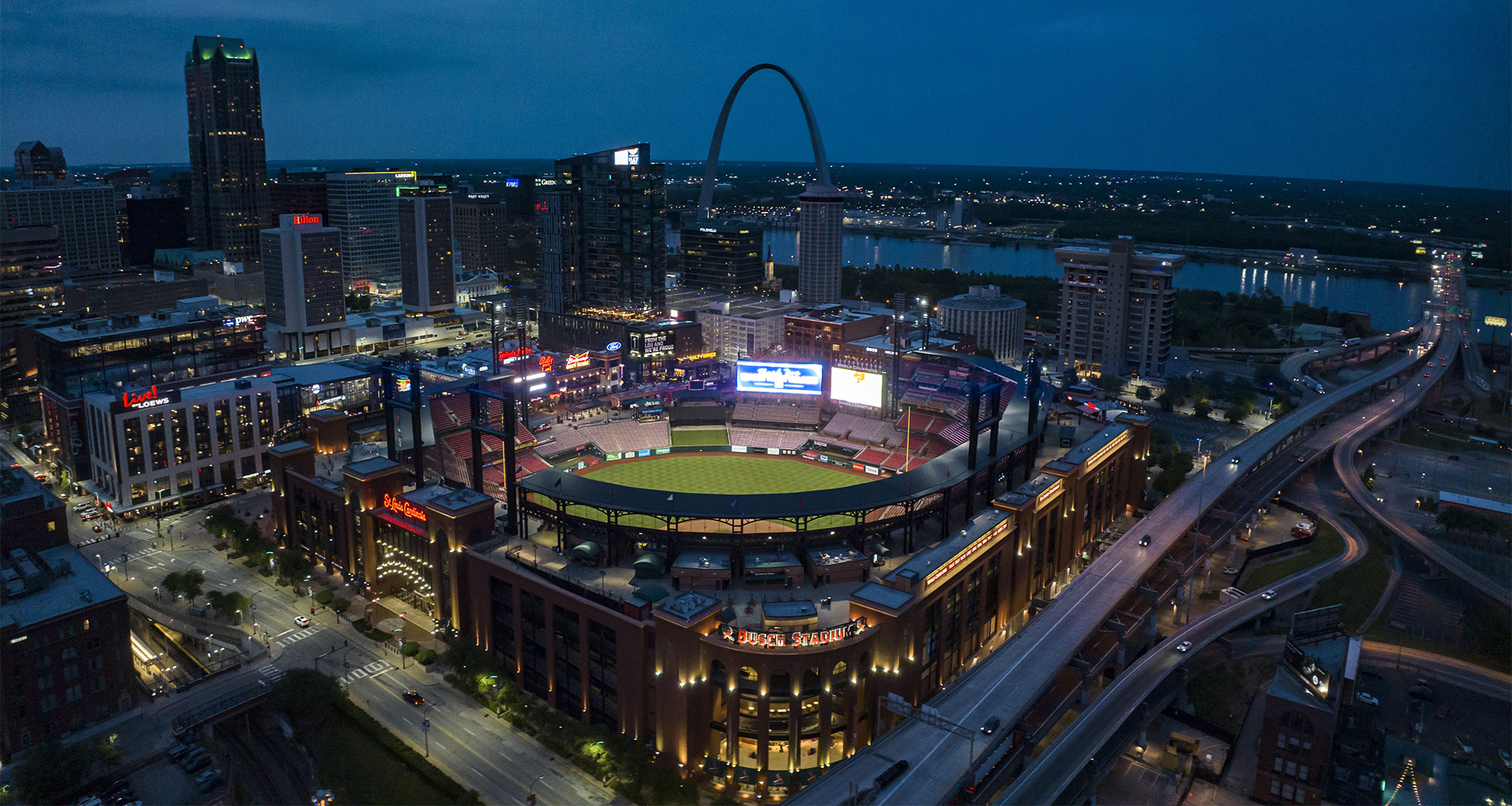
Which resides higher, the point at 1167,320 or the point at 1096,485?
the point at 1167,320

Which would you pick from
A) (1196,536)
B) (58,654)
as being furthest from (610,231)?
(58,654)

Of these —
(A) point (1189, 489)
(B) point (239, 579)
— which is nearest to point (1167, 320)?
(A) point (1189, 489)

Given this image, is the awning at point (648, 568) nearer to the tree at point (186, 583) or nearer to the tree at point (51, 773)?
the tree at point (51, 773)

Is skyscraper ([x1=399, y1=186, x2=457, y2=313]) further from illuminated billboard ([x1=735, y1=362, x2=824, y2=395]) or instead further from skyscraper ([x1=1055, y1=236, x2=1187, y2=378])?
skyscraper ([x1=1055, y1=236, x2=1187, y2=378])

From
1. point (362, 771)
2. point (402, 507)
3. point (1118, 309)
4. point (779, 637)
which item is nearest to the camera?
point (779, 637)

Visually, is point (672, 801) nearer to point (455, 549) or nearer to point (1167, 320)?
point (455, 549)

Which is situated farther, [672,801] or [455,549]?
[455,549]

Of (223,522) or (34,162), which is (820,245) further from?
(34,162)
